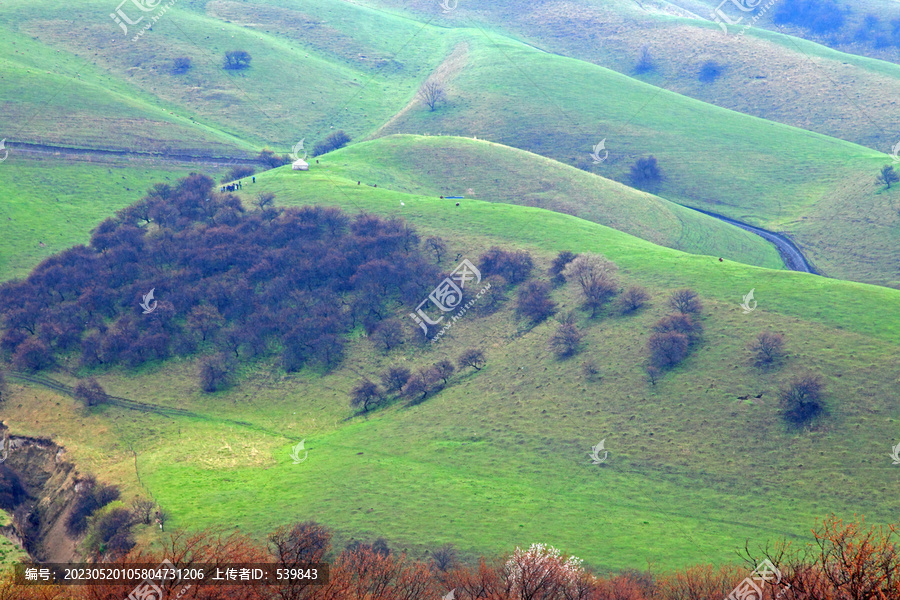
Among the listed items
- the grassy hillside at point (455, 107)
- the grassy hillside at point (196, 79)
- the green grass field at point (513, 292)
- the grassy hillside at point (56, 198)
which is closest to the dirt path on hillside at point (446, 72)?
the grassy hillside at point (455, 107)

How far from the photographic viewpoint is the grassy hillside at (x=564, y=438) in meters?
46.5

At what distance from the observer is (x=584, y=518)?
48.0 meters

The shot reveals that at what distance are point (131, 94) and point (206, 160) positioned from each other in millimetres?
34382

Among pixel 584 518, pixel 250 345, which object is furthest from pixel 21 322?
pixel 584 518

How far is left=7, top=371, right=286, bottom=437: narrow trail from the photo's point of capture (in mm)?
66688

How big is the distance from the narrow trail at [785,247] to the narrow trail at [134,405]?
270 ft

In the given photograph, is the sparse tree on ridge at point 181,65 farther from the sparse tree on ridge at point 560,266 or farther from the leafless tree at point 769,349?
the leafless tree at point 769,349

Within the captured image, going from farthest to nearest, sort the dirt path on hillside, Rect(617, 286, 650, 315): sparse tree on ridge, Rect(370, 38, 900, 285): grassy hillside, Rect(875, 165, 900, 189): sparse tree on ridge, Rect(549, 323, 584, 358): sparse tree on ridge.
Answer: the dirt path on hillside
Rect(875, 165, 900, 189): sparse tree on ridge
Rect(370, 38, 900, 285): grassy hillside
Rect(617, 286, 650, 315): sparse tree on ridge
Rect(549, 323, 584, 358): sparse tree on ridge

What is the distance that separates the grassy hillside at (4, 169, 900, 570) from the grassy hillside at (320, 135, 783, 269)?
85.7ft

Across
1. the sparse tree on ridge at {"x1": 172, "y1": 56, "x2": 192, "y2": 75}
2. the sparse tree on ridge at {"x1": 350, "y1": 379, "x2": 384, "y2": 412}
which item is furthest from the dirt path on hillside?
the sparse tree on ridge at {"x1": 350, "y1": 379, "x2": 384, "y2": 412}

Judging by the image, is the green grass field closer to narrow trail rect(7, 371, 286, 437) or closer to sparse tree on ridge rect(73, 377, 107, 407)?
narrow trail rect(7, 371, 286, 437)

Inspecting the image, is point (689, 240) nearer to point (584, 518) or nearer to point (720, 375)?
point (720, 375)

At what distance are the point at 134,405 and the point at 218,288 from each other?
19516 mm

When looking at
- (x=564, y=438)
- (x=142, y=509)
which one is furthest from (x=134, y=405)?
(x=564, y=438)
